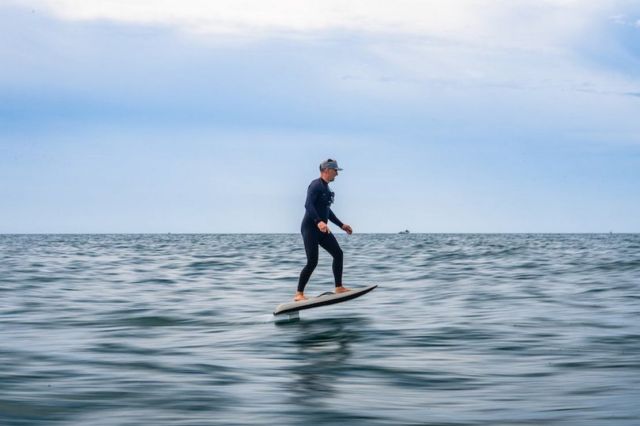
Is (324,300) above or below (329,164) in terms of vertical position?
below

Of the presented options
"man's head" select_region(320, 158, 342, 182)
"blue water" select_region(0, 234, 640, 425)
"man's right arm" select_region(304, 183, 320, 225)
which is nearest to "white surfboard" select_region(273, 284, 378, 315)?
"blue water" select_region(0, 234, 640, 425)

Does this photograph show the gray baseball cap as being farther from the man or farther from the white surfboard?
the white surfboard

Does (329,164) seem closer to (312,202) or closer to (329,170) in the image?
(329,170)

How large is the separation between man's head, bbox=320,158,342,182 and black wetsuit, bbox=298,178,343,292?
103mm

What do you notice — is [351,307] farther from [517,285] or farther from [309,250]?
[517,285]

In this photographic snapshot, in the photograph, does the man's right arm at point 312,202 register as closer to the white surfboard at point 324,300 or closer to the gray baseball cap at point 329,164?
the gray baseball cap at point 329,164

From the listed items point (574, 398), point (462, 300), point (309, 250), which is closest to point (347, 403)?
point (574, 398)

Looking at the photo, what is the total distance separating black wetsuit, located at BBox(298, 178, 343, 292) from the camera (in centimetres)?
1352

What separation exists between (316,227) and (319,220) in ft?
1.50

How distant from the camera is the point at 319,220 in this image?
1332 cm

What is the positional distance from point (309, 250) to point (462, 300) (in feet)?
17.6

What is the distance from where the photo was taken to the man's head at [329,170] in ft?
44.2

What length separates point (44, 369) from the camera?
30.7ft

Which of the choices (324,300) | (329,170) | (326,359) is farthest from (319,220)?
(326,359)
